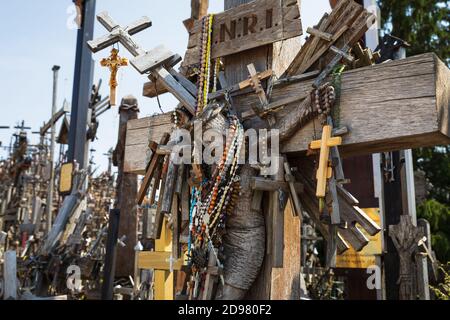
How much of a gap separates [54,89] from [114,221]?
1166 cm

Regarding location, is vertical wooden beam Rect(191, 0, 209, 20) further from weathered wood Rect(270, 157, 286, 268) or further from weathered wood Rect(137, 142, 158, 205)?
weathered wood Rect(270, 157, 286, 268)

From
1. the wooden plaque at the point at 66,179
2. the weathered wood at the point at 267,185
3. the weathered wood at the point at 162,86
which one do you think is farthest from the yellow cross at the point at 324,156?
the wooden plaque at the point at 66,179

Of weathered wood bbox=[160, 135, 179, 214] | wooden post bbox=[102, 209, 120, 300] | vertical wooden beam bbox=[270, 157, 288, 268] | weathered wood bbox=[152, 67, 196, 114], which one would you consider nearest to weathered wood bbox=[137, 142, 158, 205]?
weathered wood bbox=[160, 135, 179, 214]

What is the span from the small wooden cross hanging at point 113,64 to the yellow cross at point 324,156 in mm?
1458

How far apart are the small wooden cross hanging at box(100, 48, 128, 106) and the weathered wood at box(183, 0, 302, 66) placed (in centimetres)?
43

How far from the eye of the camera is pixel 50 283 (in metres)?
8.78

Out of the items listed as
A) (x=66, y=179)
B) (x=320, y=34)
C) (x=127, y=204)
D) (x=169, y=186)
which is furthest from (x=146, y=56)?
(x=66, y=179)

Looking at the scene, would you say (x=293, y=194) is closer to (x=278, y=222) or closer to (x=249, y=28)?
(x=278, y=222)

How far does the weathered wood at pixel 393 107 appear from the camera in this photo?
7.73ft

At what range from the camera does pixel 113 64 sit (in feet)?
11.1

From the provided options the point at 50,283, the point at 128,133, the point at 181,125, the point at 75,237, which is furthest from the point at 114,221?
the point at 181,125

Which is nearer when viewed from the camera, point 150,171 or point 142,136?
point 150,171

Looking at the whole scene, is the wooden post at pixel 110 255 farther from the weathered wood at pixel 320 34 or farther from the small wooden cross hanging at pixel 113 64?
the weathered wood at pixel 320 34

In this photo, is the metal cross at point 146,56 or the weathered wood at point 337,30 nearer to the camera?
the weathered wood at point 337,30
